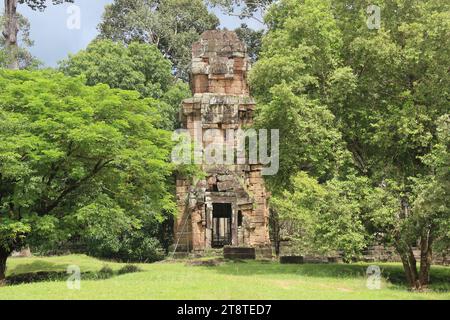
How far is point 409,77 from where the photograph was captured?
70.0ft

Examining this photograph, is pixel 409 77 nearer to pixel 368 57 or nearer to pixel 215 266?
pixel 368 57

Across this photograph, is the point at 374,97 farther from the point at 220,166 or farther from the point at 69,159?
the point at 69,159

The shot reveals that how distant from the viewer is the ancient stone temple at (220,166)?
2989 cm

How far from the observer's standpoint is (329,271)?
2211cm

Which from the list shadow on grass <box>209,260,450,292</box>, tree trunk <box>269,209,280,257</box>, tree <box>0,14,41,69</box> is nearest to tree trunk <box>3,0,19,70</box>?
tree <box>0,14,41,69</box>

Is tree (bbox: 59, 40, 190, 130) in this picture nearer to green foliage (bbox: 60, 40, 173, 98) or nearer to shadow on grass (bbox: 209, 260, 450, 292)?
green foliage (bbox: 60, 40, 173, 98)

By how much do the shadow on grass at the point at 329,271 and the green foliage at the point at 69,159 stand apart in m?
3.83

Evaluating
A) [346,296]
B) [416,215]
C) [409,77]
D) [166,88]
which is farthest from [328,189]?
[166,88]

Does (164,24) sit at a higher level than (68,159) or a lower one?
higher

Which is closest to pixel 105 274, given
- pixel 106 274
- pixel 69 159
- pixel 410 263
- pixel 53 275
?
pixel 106 274

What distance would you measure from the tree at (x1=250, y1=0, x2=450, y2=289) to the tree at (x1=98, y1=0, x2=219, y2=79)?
88.2ft

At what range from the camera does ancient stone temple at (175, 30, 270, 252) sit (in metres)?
29.9

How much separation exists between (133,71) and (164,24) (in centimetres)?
1215

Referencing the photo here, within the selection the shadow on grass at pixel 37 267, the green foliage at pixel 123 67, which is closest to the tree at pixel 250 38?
the green foliage at pixel 123 67
